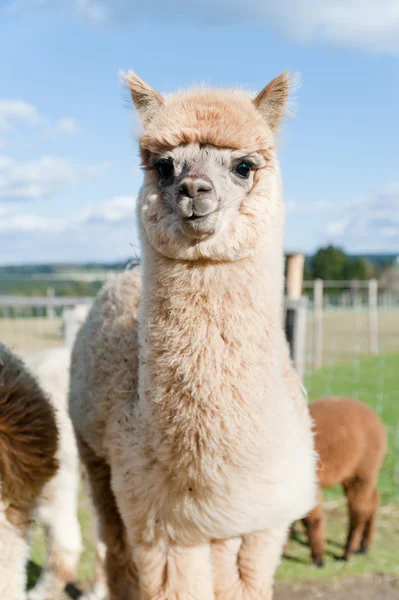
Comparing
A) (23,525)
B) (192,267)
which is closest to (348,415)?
(23,525)

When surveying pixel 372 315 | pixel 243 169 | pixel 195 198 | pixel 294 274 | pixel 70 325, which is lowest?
pixel 372 315

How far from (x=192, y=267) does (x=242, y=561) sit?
3.85ft

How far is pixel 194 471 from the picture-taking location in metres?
2.05

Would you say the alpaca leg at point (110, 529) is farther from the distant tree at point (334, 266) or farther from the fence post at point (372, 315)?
the distant tree at point (334, 266)

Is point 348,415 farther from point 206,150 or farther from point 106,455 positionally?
point 206,150

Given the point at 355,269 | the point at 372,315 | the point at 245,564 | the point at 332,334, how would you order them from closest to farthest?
the point at 245,564
the point at 372,315
the point at 332,334
the point at 355,269

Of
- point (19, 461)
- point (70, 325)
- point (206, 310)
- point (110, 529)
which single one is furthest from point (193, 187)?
point (70, 325)

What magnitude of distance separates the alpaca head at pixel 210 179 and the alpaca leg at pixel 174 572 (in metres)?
1.07

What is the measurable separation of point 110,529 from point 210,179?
185cm

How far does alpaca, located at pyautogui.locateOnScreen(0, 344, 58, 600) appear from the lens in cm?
258

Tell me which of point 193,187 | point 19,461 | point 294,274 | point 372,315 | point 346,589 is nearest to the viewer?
point 193,187

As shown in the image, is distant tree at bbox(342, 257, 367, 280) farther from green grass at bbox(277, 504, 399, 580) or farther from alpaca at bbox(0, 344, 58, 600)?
alpaca at bbox(0, 344, 58, 600)

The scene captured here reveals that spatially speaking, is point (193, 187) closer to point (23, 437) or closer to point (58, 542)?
point (23, 437)

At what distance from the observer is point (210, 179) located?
6.53 feet
